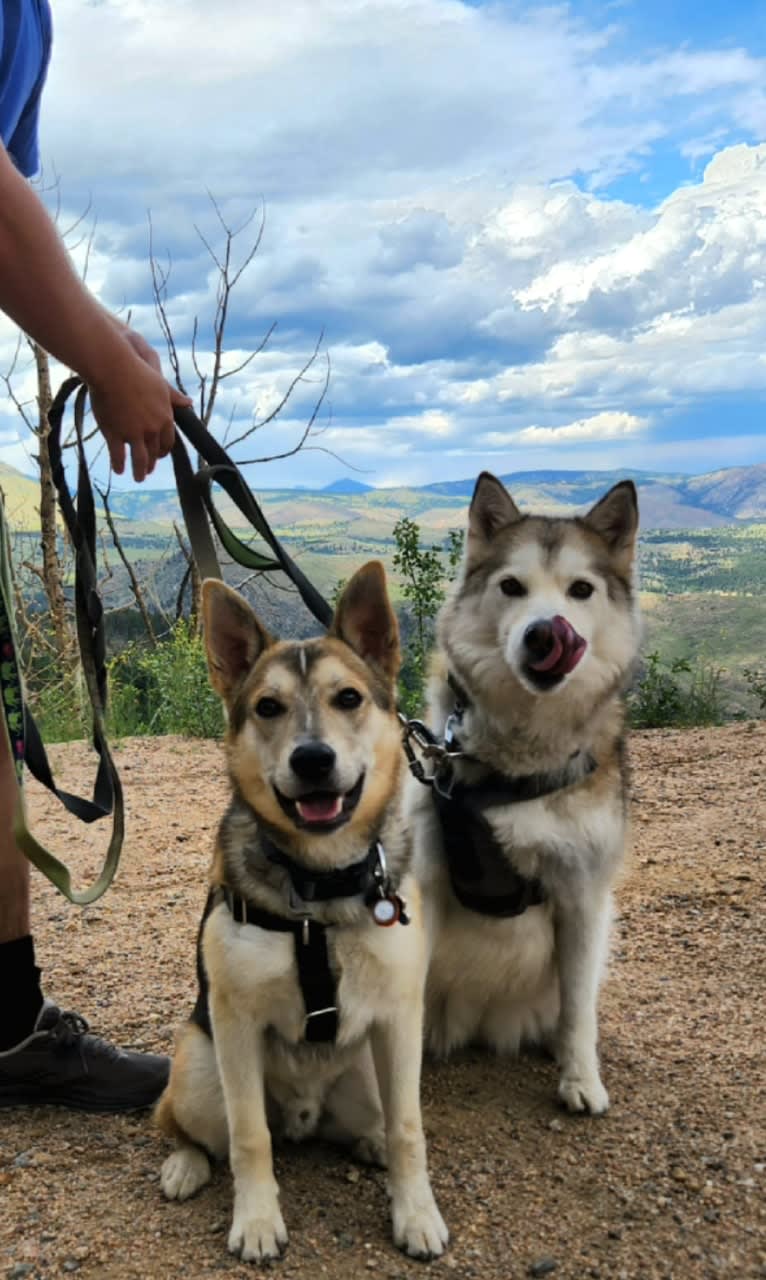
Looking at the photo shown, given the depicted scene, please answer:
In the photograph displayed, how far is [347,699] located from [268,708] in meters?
0.21

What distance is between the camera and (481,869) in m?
3.30

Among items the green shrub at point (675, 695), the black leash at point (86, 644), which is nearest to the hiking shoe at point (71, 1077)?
the black leash at point (86, 644)

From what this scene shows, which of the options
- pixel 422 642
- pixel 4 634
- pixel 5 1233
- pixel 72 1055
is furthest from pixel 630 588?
pixel 422 642

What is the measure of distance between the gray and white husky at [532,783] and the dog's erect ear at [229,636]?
807 millimetres

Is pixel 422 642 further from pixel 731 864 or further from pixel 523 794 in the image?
pixel 523 794

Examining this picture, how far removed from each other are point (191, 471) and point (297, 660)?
635mm

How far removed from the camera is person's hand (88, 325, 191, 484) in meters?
2.75

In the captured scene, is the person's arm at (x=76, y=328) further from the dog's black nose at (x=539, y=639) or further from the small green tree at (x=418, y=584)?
the small green tree at (x=418, y=584)

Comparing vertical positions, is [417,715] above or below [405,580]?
below

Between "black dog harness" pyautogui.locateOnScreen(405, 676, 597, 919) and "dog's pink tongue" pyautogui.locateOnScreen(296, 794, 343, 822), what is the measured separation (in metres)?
0.65

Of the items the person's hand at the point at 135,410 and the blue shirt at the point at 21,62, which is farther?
the blue shirt at the point at 21,62

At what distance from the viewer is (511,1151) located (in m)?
3.20

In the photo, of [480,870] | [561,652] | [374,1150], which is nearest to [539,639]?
[561,652]

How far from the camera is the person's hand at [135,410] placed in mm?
2750
